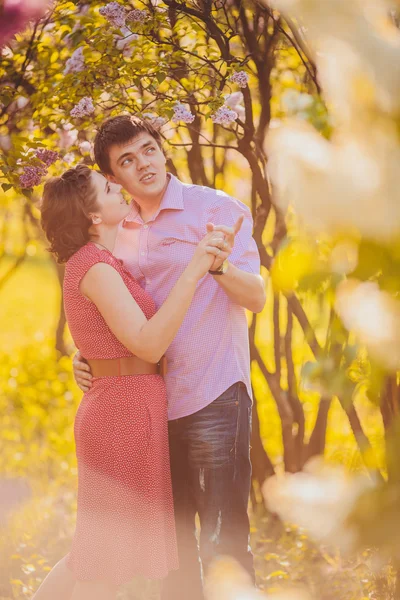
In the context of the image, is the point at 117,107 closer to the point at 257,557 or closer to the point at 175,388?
the point at 175,388

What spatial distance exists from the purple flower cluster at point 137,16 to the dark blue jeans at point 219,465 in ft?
5.17

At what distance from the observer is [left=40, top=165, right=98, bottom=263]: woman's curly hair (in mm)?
2422

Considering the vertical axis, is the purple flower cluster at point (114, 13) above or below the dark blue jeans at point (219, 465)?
above

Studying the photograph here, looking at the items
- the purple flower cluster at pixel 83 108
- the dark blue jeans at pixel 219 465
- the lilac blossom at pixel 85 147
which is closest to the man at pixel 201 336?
the dark blue jeans at pixel 219 465

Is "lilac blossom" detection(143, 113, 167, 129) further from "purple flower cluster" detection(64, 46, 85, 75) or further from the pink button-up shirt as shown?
the pink button-up shirt

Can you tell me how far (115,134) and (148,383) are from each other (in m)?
0.90

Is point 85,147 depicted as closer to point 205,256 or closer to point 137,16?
point 137,16

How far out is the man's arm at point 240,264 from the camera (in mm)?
2350

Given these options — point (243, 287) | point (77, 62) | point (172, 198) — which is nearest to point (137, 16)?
point (77, 62)

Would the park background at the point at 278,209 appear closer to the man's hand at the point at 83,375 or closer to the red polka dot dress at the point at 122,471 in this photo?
the red polka dot dress at the point at 122,471

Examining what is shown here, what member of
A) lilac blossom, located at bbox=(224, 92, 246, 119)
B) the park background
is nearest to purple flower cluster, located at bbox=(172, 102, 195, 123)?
the park background

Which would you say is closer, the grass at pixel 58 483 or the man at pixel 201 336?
the man at pixel 201 336

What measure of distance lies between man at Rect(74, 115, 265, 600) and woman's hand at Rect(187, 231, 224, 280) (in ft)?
0.91

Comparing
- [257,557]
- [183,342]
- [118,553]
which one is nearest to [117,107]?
[183,342]
